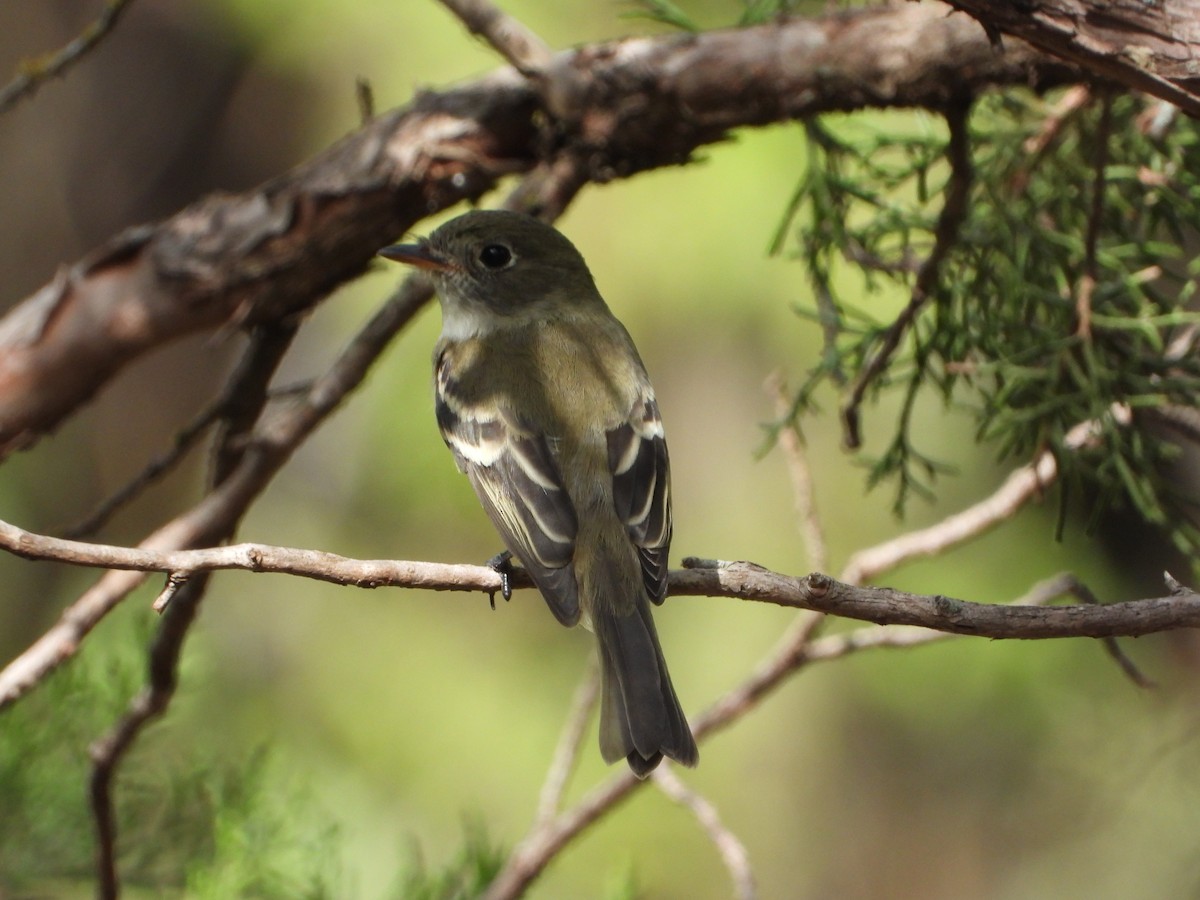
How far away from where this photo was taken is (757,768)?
18.8 feet

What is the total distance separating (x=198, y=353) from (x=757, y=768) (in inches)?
162

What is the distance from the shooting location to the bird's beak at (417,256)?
125 inches

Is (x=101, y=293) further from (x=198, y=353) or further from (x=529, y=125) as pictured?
(x=198, y=353)

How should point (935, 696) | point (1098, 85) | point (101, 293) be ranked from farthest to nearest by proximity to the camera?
point (935, 696) < point (101, 293) < point (1098, 85)

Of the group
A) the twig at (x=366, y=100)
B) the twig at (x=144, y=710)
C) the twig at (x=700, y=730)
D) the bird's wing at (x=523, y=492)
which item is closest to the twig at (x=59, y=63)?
the twig at (x=366, y=100)

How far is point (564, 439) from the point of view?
3.06 m

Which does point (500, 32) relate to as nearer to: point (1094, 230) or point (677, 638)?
point (1094, 230)

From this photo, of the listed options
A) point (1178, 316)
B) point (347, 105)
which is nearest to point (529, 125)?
point (1178, 316)

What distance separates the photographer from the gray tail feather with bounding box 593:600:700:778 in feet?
8.22

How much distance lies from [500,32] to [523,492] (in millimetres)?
1180

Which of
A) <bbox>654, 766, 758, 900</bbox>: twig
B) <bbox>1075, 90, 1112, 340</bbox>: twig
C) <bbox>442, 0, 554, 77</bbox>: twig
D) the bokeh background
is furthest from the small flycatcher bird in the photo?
the bokeh background

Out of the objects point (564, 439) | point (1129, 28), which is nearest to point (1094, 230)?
point (1129, 28)

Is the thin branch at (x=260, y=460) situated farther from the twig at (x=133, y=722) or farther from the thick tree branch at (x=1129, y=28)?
the thick tree branch at (x=1129, y=28)

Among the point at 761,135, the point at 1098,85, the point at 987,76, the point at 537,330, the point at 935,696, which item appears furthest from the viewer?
the point at 935,696
